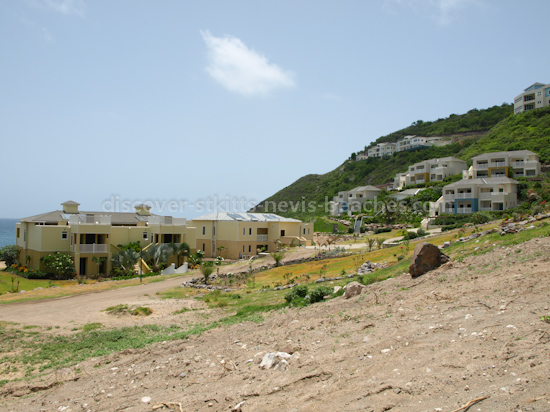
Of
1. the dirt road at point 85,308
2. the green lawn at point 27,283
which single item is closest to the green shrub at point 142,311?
the dirt road at point 85,308

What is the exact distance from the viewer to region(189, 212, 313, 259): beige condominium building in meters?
54.6

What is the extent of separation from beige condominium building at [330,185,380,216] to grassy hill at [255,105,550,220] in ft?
17.8

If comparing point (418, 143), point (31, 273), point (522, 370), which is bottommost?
point (31, 273)

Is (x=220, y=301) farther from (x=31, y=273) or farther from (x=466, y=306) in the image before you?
(x=31, y=273)

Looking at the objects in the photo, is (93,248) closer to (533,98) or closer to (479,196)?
(479,196)

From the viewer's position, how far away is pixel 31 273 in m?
39.2

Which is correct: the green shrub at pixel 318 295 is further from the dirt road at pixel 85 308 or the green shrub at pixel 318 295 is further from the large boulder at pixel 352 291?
the dirt road at pixel 85 308

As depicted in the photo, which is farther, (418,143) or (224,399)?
(418,143)

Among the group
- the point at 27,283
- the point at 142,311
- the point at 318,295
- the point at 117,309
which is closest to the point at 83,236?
the point at 27,283

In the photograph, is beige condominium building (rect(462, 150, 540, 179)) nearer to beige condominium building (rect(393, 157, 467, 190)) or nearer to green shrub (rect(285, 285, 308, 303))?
beige condominium building (rect(393, 157, 467, 190))

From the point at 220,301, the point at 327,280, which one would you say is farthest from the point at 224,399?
the point at 327,280

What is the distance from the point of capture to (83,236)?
4153cm

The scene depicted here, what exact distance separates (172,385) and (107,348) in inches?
236

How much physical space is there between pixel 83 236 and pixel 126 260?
5553 mm
